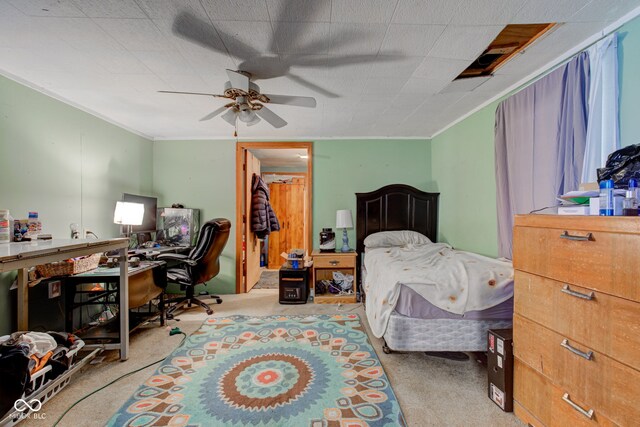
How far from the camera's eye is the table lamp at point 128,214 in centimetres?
299

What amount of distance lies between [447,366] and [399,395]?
0.56 meters

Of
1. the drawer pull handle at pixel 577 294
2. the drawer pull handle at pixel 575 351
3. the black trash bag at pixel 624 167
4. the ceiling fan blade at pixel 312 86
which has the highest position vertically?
the ceiling fan blade at pixel 312 86

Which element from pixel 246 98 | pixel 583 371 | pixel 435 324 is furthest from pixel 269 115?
pixel 583 371

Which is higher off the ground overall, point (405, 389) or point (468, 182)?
point (468, 182)

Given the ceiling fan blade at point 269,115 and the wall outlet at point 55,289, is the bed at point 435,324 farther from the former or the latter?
the wall outlet at point 55,289

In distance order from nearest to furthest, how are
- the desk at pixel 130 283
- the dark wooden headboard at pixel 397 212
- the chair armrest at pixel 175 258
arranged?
the desk at pixel 130 283 → the chair armrest at pixel 175 258 → the dark wooden headboard at pixel 397 212

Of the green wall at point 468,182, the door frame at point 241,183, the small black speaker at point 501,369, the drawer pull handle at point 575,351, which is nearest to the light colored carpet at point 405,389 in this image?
the small black speaker at point 501,369

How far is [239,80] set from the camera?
1.93 m

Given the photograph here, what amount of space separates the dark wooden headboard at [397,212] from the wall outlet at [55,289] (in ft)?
10.7

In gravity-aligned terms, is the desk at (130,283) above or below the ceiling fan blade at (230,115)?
below

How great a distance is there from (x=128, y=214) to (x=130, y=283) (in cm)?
112

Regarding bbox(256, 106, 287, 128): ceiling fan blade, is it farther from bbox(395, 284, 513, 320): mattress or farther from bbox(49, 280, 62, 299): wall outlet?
bbox(49, 280, 62, 299): wall outlet

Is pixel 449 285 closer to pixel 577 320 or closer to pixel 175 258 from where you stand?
pixel 577 320

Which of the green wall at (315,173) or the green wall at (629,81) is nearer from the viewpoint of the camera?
the green wall at (629,81)
